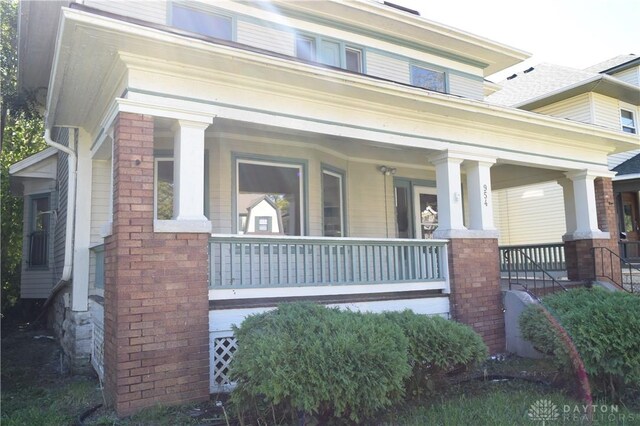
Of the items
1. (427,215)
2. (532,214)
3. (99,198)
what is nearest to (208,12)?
(99,198)

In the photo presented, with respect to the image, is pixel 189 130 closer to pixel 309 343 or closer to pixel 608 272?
pixel 309 343

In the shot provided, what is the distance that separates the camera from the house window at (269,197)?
7.72 meters

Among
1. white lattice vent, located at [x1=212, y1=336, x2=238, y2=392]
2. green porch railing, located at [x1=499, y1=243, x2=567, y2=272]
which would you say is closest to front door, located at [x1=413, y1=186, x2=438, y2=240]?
green porch railing, located at [x1=499, y1=243, x2=567, y2=272]

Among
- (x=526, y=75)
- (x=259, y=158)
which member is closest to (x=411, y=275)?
(x=259, y=158)

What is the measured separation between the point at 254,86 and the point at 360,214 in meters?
4.57

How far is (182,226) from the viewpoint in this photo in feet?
17.4

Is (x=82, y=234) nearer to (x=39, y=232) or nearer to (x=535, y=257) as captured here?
(x=39, y=232)

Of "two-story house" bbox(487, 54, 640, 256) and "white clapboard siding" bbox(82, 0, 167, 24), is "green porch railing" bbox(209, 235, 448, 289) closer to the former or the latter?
"white clapboard siding" bbox(82, 0, 167, 24)

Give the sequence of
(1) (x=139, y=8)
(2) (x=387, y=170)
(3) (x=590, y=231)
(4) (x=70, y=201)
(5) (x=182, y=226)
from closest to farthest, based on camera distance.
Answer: (5) (x=182, y=226) → (1) (x=139, y=8) → (4) (x=70, y=201) → (3) (x=590, y=231) → (2) (x=387, y=170)

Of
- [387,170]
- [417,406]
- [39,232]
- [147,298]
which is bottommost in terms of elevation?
[417,406]

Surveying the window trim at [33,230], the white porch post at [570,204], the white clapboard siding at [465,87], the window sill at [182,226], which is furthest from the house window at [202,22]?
→ the white porch post at [570,204]

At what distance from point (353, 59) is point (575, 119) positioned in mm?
10442

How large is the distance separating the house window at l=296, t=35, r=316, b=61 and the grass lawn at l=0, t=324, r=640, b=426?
613 centimetres

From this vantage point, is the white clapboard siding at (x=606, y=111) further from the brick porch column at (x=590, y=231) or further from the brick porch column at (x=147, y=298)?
the brick porch column at (x=147, y=298)
